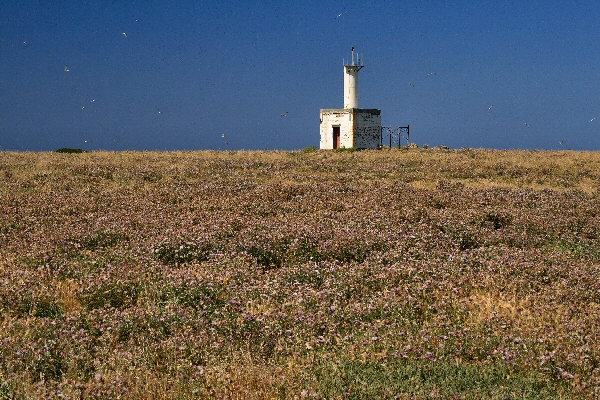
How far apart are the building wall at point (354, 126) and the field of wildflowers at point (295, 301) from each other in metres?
39.9

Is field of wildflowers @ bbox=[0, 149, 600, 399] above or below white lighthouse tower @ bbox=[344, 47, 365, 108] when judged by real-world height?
below

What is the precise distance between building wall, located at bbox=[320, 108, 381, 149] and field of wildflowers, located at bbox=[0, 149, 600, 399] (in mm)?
39881

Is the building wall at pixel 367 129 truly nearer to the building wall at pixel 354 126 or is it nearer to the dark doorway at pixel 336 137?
the building wall at pixel 354 126

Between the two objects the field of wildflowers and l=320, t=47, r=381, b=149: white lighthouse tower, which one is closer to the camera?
the field of wildflowers

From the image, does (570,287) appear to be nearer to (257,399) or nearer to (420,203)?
(257,399)

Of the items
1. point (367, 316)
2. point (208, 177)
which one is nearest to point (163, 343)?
point (367, 316)

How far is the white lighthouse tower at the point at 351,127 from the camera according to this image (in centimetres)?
5544

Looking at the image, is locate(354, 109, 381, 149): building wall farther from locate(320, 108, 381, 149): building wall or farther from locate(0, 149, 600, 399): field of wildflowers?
locate(0, 149, 600, 399): field of wildflowers

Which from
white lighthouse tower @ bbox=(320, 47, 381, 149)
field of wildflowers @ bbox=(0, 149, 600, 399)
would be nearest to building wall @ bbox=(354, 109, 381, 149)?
white lighthouse tower @ bbox=(320, 47, 381, 149)

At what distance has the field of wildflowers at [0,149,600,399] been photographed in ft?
17.9

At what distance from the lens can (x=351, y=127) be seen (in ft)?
181

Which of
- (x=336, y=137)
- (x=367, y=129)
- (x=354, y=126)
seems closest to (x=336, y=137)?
(x=336, y=137)

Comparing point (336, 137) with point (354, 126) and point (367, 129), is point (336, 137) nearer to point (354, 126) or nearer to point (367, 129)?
point (354, 126)

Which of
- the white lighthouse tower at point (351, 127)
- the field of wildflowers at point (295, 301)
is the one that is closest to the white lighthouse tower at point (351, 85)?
the white lighthouse tower at point (351, 127)
